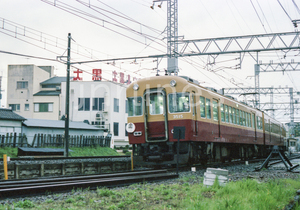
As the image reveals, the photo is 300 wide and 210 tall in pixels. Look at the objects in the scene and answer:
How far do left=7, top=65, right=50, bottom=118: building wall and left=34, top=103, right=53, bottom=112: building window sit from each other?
91 centimetres

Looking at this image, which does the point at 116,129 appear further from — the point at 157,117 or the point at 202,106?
the point at 157,117

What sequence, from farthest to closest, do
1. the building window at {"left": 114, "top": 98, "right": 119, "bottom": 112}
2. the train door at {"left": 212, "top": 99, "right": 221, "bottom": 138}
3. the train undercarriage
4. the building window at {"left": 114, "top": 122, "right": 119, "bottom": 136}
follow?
the building window at {"left": 114, "top": 98, "right": 119, "bottom": 112}
the building window at {"left": 114, "top": 122, "right": 119, "bottom": 136}
the train door at {"left": 212, "top": 99, "right": 221, "bottom": 138}
the train undercarriage

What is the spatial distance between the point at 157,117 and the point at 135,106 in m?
1.00

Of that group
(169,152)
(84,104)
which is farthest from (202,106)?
(84,104)

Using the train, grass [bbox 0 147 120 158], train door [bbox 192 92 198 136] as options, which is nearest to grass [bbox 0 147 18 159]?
grass [bbox 0 147 120 158]

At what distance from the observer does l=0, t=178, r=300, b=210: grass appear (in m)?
5.32

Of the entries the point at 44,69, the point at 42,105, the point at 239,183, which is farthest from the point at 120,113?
A: the point at 239,183

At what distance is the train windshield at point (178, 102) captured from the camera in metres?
11.8

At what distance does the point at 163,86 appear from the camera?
1210 centimetres

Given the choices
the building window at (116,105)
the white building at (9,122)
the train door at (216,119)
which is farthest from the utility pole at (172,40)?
the building window at (116,105)

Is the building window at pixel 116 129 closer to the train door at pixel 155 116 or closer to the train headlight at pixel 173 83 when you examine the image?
the train door at pixel 155 116

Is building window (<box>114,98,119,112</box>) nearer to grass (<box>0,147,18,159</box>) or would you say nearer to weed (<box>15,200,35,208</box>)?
grass (<box>0,147,18,159</box>)

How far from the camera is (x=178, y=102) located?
1188 centimetres

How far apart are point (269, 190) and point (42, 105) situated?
1643 inches
